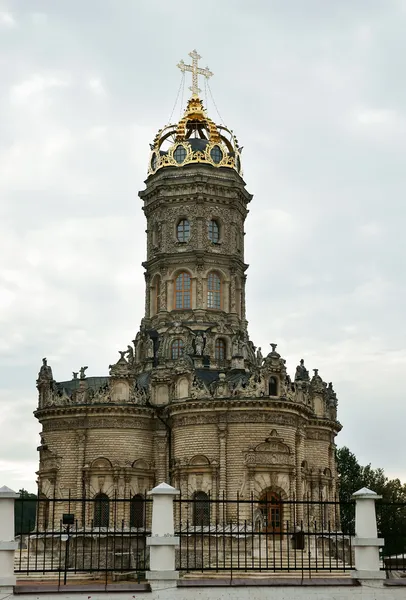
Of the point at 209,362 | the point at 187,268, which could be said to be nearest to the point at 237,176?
the point at 187,268

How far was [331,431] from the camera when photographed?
48.2 m

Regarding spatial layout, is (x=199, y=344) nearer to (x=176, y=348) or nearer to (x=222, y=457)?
(x=176, y=348)

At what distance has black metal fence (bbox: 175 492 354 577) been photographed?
Result: 677 inches

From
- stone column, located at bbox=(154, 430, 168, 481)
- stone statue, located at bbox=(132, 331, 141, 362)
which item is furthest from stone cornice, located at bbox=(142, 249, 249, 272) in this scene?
stone column, located at bbox=(154, 430, 168, 481)

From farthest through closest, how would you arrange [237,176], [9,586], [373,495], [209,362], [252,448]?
[237,176] < [209,362] < [252,448] < [373,495] < [9,586]

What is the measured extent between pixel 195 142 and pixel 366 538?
3699 cm

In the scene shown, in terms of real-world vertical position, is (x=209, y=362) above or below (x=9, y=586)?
above

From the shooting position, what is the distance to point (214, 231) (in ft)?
161

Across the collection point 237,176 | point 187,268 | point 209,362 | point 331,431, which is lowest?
point 331,431

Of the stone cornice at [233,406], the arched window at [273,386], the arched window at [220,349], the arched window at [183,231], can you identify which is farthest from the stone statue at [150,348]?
the arched window at [273,386]

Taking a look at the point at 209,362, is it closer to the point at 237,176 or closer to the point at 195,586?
the point at 237,176

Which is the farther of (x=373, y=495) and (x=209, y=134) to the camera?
(x=209, y=134)

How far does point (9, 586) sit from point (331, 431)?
114 ft

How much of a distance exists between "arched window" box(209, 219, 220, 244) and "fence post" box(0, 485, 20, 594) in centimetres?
3426
